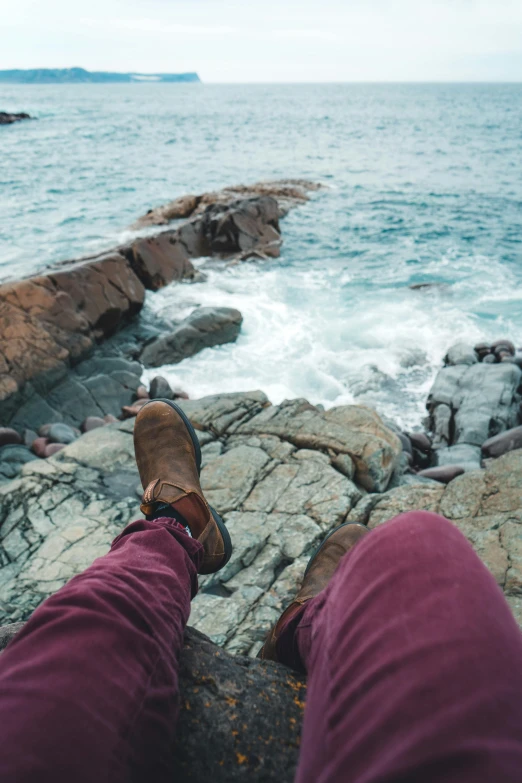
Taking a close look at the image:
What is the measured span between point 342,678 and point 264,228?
13.7 m

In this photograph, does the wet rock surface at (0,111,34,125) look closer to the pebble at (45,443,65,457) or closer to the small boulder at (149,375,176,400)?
the small boulder at (149,375,176,400)

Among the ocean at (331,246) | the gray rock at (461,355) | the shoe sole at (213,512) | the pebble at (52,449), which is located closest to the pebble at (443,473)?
the ocean at (331,246)

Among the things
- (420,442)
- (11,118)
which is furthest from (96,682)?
(11,118)

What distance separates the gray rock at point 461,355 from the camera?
7582mm

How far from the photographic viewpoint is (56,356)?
652 cm

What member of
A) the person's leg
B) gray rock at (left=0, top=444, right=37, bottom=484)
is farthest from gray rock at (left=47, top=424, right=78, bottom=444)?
the person's leg

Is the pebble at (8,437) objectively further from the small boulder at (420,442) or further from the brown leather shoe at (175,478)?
the small boulder at (420,442)

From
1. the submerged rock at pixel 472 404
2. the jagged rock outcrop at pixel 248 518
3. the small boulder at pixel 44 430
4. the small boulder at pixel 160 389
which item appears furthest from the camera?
the small boulder at pixel 160 389

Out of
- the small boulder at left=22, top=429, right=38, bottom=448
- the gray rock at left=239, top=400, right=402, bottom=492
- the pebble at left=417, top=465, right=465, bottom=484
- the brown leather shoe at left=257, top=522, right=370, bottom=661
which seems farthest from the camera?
the small boulder at left=22, top=429, right=38, bottom=448

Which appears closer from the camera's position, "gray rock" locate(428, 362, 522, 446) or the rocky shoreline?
the rocky shoreline

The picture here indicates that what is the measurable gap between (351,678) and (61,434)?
516cm

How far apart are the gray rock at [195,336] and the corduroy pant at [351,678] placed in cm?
645

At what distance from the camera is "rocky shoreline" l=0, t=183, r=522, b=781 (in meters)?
1.50

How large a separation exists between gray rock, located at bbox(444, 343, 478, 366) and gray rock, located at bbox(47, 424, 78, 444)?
544cm
